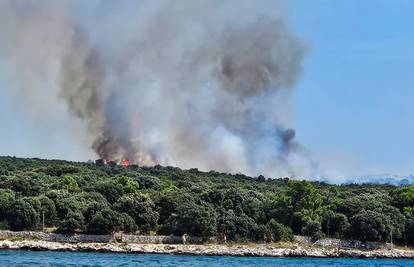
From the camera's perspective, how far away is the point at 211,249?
91500 millimetres

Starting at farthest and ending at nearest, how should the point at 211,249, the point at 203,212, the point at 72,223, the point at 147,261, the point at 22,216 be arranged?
the point at 203,212 → the point at 22,216 → the point at 72,223 → the point at 211,249 → the point at 147,261

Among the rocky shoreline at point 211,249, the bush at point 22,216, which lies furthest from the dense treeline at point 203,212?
the rocky shoreline at point 211,249

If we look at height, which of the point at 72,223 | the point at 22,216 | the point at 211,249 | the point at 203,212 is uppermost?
the point at 203,212

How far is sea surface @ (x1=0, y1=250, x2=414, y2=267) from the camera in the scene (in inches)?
2719

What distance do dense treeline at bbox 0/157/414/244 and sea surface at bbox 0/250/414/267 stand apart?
9783mm

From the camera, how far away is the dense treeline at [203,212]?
3706 inches

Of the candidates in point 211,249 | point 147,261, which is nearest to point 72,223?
point 211,249

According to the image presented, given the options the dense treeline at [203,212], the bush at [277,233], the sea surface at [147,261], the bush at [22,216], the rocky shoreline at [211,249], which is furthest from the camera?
the bush at [277,233]

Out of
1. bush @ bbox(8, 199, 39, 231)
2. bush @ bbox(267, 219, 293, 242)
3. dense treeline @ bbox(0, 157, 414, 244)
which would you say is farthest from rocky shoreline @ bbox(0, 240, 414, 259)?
bush @ bbox(8, 199, 39, 231)

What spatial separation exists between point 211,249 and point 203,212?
576 cm

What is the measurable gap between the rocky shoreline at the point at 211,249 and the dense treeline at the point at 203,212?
340cm

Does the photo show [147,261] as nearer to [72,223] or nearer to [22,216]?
[72,223]

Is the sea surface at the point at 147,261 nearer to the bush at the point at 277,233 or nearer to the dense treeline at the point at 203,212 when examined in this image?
the bush at the point at 277,233

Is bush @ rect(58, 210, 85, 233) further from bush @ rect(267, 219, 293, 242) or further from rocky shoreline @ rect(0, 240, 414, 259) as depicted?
bush @ rect(267, 219, 293, 242)
